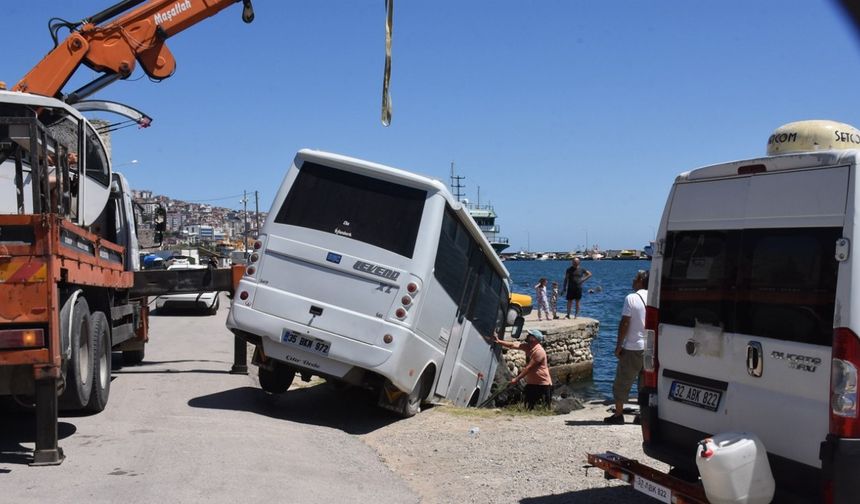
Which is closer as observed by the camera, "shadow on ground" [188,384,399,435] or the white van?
the white van

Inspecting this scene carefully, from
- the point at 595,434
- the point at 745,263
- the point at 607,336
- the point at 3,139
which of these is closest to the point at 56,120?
the point at 3,139

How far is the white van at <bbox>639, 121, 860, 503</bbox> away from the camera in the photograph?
470 centimetres

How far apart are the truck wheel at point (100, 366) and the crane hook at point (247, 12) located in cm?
727

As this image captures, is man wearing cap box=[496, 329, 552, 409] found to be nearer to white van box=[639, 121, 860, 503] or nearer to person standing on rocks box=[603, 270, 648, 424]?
person standing on rocks box=[603, 270, 648, 424]

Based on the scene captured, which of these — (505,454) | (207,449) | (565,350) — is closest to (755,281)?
(505,454)

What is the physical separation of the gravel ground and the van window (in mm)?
1851

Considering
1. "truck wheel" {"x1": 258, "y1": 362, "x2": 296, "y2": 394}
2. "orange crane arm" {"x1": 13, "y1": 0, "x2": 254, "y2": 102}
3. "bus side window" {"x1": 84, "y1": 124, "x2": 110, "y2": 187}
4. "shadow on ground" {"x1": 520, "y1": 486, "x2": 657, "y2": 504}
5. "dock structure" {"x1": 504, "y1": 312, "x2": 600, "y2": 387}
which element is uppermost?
"orange crane arm" {"x1": 13, "y1": 0, "x2": 254, "y2": 102}

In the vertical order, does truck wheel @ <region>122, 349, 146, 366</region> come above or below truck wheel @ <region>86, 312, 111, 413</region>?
below

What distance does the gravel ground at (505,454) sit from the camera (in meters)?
6.98

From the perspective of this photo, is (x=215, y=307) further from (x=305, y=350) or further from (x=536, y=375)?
(x=305, y=350)

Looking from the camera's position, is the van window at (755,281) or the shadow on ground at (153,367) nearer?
the van window at (755,281)

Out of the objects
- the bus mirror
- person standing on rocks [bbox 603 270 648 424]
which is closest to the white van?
person standing on rocks [bbox 603 270 648 424]

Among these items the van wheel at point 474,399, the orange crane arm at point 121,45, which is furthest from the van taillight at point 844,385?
the orange crane arm at point 121,45

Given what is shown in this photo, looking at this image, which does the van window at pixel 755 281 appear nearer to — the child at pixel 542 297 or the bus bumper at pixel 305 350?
the bus bumper at pixel 305 350
